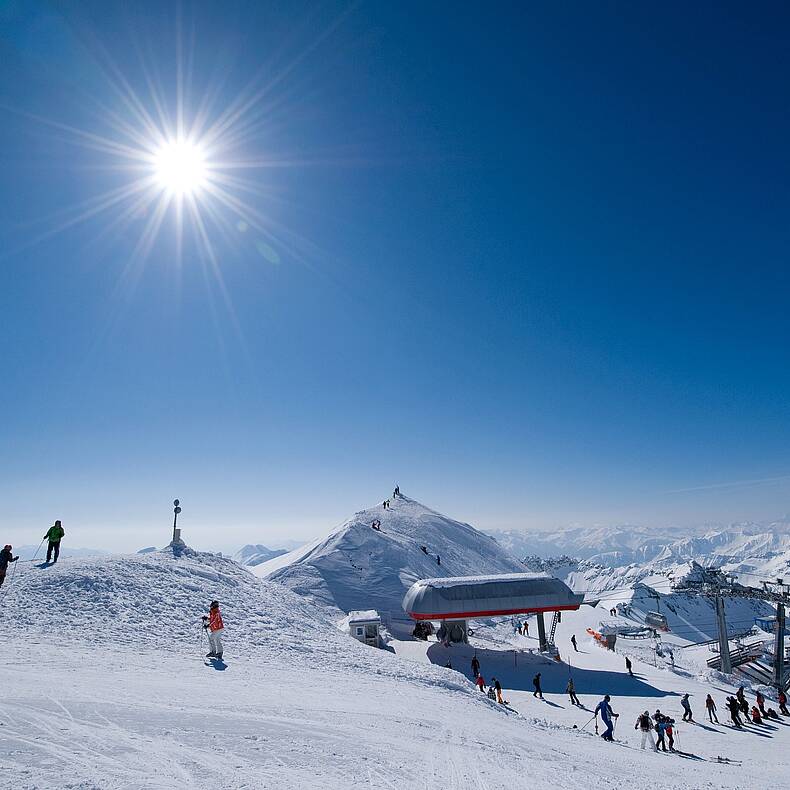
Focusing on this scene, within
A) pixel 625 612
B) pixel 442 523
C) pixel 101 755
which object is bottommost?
pixel 625 612

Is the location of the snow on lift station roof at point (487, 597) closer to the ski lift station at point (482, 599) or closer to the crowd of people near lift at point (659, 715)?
the ski lift station at point (482, 599)

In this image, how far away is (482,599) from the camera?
3991 centimetres

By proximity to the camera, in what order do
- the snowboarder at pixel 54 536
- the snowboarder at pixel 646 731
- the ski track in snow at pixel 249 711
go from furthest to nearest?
the snowboarder at pixel 54 536 → the snowboarder at pixel 646 731 → the ski track in snow at pixel 249 711

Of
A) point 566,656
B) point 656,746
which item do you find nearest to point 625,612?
point 566,656

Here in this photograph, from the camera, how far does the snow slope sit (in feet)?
183

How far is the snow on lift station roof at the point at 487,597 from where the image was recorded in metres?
39.2

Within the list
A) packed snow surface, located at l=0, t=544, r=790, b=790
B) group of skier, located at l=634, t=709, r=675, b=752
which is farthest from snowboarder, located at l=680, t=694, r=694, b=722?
group of skier, located at l=634, t=709, r=675, b=752

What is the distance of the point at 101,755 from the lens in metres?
8.19

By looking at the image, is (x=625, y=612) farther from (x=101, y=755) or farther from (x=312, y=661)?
(x=101, y=755)

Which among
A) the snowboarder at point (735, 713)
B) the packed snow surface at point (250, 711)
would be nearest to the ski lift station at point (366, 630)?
the packed snow surface at point (250, 711)

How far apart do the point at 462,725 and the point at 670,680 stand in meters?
28.9

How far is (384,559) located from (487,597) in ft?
89.7

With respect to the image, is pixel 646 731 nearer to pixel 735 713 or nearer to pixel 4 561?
pixel 735 713

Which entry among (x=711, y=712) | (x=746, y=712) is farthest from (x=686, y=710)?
(x=746, y=712)
